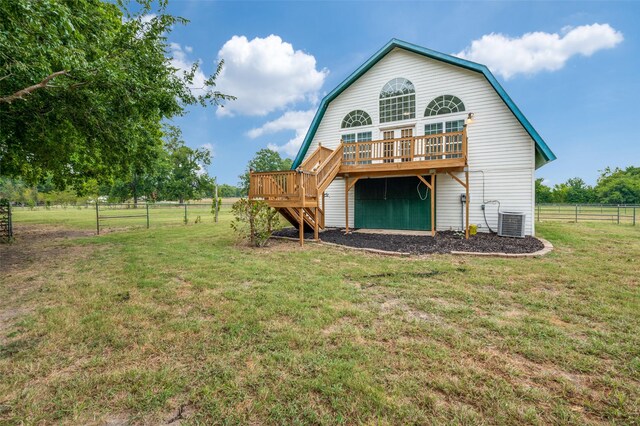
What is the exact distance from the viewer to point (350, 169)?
10.5m

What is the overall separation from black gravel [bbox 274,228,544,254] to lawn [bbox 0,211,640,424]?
6.19 ft

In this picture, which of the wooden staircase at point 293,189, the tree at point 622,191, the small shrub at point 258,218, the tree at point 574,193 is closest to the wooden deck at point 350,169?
the wooden staircase at point 293,189

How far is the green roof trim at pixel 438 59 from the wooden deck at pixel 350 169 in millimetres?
1836

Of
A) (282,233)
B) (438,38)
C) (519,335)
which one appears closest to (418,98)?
(438,38)

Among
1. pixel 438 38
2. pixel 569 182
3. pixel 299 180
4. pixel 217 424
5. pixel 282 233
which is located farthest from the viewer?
pixel 569 182

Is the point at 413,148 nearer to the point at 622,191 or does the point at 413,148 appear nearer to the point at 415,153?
the point at 415,153

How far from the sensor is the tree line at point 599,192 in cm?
4006

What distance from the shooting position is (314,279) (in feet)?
16.3

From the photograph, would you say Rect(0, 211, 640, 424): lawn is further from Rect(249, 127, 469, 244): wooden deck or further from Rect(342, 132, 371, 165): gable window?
Rect(342, 132, 371, 165): gable window

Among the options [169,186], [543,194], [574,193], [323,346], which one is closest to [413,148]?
[323,346]

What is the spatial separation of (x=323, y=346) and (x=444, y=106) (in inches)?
418

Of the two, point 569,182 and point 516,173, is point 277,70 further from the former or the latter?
point 569,182

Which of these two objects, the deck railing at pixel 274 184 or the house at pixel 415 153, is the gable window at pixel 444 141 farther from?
the deck railing at pixel 274 184

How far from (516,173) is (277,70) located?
50.2 ft
